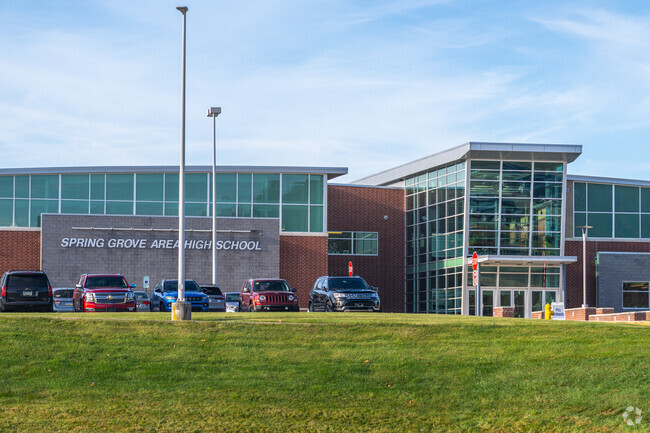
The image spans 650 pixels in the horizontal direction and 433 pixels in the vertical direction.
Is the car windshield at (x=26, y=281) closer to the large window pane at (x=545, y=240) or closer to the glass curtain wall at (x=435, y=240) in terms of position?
the glass curtain wall at (x=435, y=240)

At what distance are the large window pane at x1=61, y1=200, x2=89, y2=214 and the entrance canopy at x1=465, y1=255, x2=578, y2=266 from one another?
20616mm

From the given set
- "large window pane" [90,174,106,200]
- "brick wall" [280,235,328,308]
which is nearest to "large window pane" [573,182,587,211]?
"brick wall" [280,235,328,308]

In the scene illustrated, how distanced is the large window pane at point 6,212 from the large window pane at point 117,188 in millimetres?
4917

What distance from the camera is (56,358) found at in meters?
15.9

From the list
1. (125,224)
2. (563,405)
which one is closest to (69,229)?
(125,224)

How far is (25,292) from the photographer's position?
26625mm

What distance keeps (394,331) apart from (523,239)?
96.4 feet

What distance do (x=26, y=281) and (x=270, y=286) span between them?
Answer: 28.6ft

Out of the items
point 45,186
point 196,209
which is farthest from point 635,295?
point 45,186

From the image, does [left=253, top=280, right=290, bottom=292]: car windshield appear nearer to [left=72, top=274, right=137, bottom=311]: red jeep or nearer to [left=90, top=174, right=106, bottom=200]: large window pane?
[left=72, top=274, right=137, bottom=311]: red jeep

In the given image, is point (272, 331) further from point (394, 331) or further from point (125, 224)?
point (125, 224)

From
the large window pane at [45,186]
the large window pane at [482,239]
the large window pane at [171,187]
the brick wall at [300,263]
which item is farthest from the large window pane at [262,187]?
the large window pane at [482,239]

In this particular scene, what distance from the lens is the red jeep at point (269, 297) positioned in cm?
3022

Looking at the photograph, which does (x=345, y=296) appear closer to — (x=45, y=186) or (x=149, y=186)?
(x=149, y=186)
